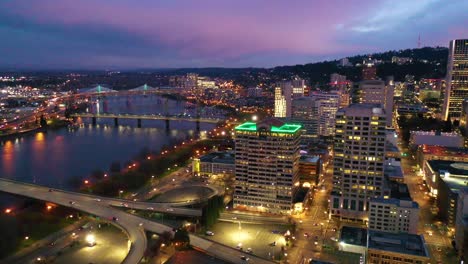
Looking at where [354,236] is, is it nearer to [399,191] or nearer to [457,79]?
[399,191]

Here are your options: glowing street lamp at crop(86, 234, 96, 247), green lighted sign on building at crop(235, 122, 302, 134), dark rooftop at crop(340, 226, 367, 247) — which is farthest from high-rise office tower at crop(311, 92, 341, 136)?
glowing street lamp at crop(86, 234, 96, 247)

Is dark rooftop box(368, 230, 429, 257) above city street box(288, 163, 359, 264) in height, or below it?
above

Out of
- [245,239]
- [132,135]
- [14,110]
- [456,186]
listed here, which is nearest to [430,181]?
[456,186]

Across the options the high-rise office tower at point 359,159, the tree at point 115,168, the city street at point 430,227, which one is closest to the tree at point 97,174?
the tree at point 115,168

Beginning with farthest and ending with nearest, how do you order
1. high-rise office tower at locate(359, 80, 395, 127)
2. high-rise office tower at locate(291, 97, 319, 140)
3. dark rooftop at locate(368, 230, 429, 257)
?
high-rise office tower at locate(359, 80, 395, 127), high-rise office tower at locate(291, 97, 319, 140), dark rooftop at locate(368, 230, 429, 257)

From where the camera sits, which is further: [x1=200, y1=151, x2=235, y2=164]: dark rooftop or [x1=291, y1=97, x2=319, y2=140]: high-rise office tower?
[x1=291, y1=97, x2=319, y2=140]: high-rise office tower

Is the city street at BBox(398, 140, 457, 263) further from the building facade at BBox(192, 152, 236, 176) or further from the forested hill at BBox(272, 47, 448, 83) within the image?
the forested hill at BBox(272, 47, 448, 83)

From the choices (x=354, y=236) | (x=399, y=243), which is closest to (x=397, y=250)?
(x=399, y=243)

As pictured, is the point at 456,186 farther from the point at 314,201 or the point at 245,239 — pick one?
the point at 245,239
